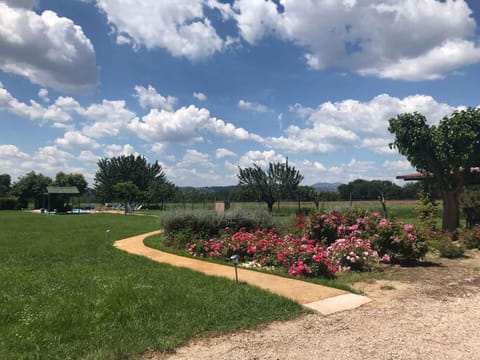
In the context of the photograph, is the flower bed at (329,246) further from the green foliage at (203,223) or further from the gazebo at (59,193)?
the gazebo at (59,193)

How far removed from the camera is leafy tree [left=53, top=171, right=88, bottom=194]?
2749 inches

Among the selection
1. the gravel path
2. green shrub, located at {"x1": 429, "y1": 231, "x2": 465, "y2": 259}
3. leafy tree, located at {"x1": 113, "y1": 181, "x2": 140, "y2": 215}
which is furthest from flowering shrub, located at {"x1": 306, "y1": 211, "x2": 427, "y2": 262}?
leafy tree, located at {"x1": 113, "y1": 181, "x2": 140, "y2": 215}

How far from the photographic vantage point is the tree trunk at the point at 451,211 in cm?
1302

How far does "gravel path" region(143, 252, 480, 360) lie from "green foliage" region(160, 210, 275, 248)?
6.36 meters

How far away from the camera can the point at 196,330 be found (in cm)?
411

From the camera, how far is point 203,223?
11.5m

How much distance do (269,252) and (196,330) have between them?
4696mm

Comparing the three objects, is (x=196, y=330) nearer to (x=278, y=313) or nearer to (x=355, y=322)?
(x=278, y=313)

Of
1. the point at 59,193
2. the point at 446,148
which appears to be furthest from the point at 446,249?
the point at 59,193

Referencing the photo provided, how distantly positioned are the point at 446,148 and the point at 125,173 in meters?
70.6

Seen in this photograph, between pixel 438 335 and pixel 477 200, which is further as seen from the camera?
pixel 477 200

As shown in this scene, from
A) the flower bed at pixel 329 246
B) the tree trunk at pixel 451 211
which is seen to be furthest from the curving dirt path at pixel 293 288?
the tree trunk at pixel 451 211

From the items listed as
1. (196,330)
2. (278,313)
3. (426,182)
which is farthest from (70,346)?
(426,182)

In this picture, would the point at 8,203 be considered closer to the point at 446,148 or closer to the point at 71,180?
the point at 71,180
